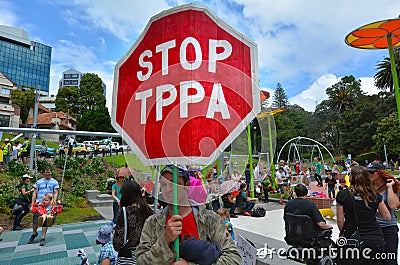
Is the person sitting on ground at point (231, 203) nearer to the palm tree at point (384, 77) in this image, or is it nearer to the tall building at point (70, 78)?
the palm tree at point (384, 77)

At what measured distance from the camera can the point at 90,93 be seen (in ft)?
141

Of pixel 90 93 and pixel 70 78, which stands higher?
pixel 70 78

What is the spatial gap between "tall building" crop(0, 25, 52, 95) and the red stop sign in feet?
256

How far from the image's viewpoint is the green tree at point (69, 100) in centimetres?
4294

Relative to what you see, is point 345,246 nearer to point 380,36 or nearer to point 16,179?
point 380,36

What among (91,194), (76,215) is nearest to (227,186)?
(76,215)

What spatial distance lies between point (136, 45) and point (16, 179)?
458 inches

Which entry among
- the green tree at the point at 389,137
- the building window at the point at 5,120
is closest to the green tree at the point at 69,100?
the building window at the point at 5,120

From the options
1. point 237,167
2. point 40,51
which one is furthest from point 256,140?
point 40,51

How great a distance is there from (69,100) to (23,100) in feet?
22.8

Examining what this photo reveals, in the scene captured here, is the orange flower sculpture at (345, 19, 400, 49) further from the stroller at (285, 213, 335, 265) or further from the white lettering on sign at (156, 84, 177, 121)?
the white lettering on sign at (156, 84, 177, 121)

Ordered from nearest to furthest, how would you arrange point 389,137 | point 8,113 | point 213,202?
point 213,202, point 389,137, point 8,113

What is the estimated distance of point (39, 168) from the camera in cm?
1180

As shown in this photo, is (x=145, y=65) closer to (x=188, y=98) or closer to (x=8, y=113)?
(x=188, y=98)
